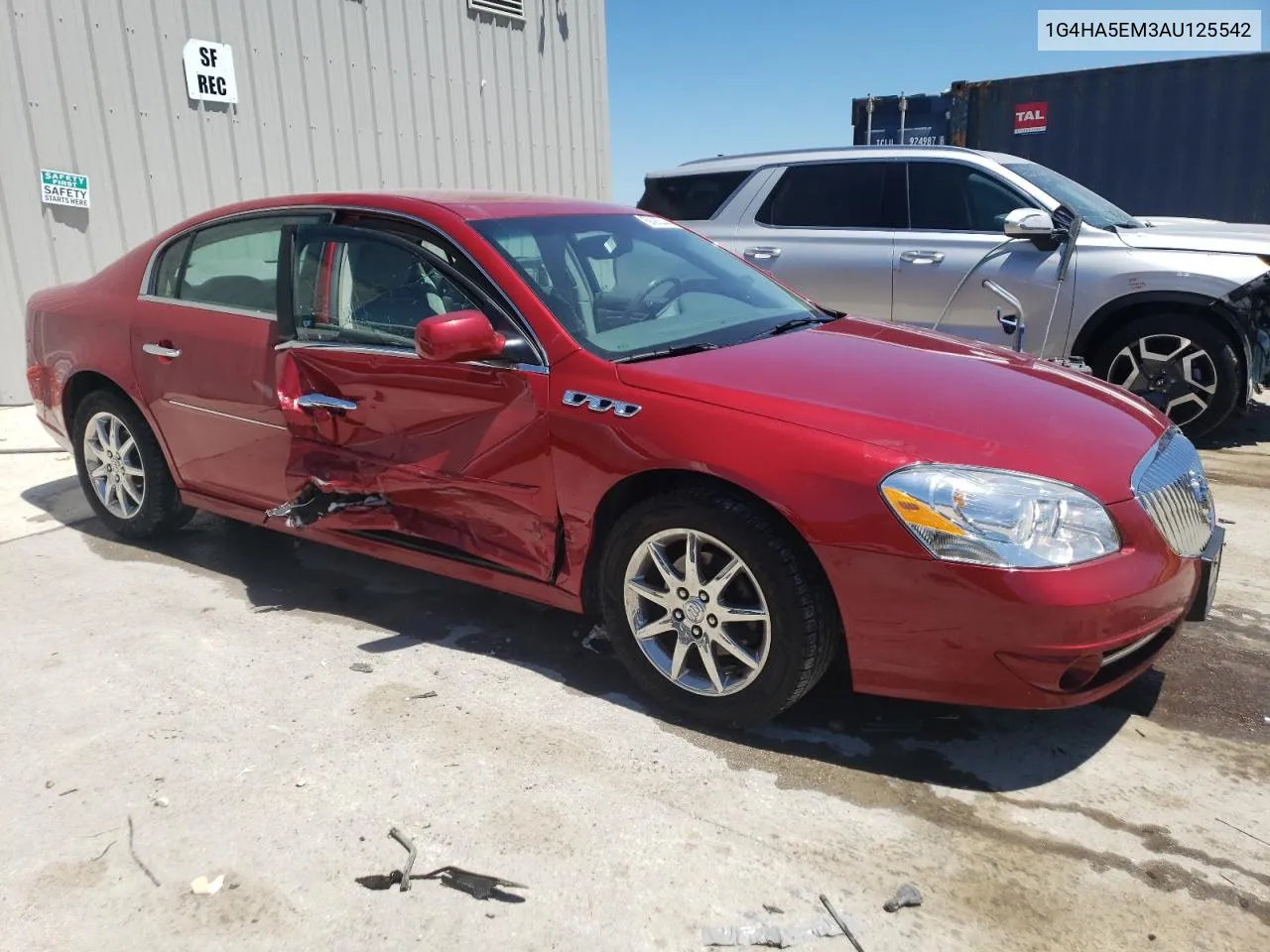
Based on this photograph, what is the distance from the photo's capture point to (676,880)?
7.51ft

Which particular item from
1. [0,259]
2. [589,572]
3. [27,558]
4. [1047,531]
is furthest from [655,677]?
[0,259]

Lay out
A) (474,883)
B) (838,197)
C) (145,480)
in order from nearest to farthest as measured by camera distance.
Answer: (474,883) → (145,480) → (838,197)

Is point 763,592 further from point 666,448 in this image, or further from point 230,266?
point 230,266

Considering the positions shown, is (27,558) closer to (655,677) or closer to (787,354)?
(655,677)

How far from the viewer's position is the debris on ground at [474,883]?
88.8 inches

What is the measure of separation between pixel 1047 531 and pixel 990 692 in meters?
0.44

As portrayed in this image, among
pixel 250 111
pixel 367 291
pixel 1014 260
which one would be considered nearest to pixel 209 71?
pixel 250 111

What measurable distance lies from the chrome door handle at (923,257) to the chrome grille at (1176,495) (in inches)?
135

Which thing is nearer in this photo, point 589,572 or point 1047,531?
point 1047,531

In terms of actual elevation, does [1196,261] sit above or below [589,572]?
above

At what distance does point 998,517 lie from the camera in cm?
243

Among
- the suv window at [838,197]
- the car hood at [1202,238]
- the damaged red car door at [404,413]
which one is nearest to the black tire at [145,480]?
the damaged red car door at [404,413]

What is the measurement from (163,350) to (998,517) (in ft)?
11.3

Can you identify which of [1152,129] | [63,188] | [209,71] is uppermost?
[209,71]
